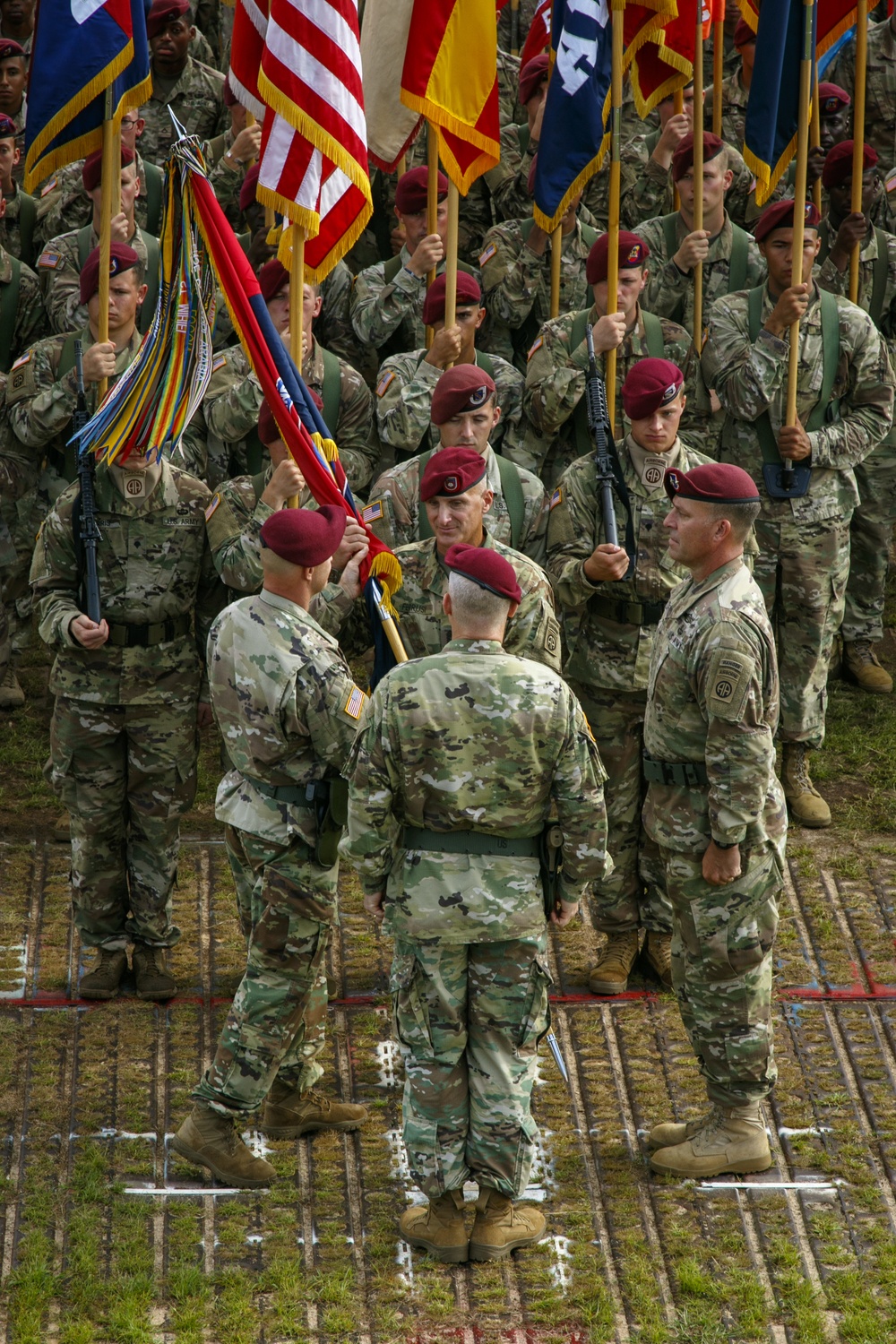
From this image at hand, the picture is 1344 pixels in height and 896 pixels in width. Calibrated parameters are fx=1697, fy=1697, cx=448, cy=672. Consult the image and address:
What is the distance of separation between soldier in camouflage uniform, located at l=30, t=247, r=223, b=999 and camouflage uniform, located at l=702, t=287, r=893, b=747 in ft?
9.29

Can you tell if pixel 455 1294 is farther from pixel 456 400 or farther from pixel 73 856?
pixel 456 400

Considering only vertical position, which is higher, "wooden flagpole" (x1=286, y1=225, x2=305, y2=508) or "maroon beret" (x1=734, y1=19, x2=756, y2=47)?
"maroon beret" (x1=734, y1=19, x2=756, y2=47)

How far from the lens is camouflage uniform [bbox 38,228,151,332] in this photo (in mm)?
8789

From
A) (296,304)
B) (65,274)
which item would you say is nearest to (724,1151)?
(296,304)

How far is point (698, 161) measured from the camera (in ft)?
28.1

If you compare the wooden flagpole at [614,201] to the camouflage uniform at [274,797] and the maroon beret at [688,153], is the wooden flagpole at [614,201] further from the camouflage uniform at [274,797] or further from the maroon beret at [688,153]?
the camouflage uniform at [274,797]

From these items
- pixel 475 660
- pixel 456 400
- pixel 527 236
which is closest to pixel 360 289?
pixel 527 236

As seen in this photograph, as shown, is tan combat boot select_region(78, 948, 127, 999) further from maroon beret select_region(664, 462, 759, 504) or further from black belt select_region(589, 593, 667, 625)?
maroon beret select_region(664, 462, 759, 504)

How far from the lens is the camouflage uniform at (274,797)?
562 centimetres

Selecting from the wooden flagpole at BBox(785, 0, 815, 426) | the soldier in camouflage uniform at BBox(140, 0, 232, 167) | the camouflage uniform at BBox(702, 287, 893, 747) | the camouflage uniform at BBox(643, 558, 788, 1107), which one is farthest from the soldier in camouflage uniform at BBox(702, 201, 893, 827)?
the soldier in camouflage uniform at BBox(140, 0, 232, 167)

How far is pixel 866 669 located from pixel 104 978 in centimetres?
493

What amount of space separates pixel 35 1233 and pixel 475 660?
2.38 m

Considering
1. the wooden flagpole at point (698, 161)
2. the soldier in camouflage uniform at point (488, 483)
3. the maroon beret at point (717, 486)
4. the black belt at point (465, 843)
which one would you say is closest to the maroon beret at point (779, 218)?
the wooden flagpole at point (698, 161)

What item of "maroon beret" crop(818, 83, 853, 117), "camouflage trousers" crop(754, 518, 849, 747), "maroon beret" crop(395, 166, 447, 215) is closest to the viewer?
"camouflage trousers" crop(754, 518, 849, 747)
